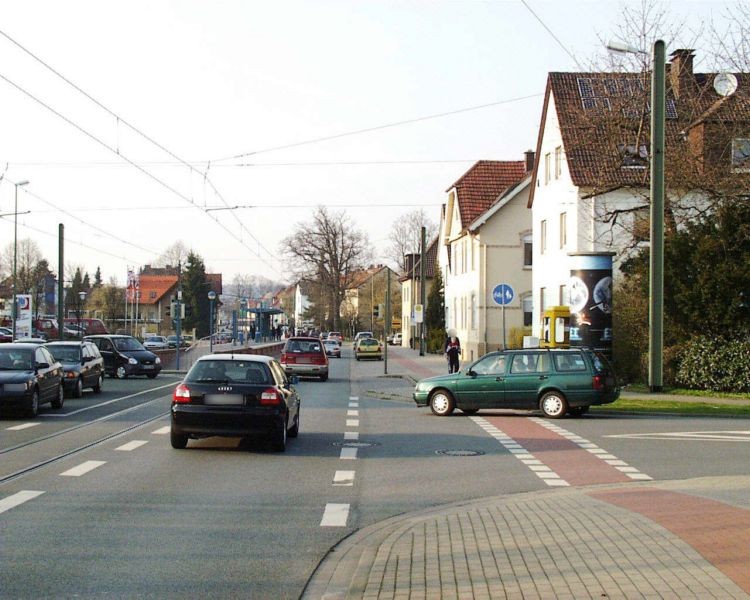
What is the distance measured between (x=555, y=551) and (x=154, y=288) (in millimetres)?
128588

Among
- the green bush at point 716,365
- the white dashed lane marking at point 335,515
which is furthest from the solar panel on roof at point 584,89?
the white dashed lane marking at point 335,515

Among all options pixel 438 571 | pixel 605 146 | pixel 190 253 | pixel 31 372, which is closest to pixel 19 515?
pixel 438 571

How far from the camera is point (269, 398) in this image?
14484 millimetres

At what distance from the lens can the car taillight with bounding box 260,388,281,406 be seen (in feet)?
47.4

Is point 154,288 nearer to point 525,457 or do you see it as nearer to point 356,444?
point 356,444

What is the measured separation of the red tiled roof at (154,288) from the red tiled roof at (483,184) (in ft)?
251

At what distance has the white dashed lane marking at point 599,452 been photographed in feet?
42.6

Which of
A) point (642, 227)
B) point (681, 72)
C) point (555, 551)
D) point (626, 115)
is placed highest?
point (681, 72)

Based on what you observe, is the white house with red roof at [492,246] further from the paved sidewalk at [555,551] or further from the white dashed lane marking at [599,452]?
the paved sidewalk at [555,551]

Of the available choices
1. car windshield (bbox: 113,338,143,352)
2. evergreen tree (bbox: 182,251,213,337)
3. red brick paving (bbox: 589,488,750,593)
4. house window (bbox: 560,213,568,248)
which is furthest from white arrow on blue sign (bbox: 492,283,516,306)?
evergreen tree (bbox: 182,251,213,337)

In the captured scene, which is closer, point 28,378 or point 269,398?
point 269,398

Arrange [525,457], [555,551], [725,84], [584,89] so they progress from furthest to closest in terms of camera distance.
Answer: [584,89]
[725,84]
[525,457]
[555,551]

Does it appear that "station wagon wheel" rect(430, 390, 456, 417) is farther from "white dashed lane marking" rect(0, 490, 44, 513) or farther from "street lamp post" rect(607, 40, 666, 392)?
"white dashed lane marking" rect(0, 490, 44, 513)

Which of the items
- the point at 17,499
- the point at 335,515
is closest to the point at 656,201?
the point at 335,515
